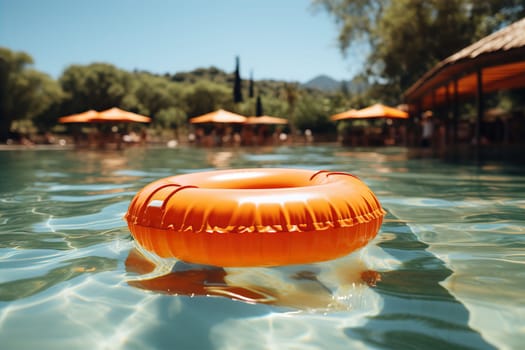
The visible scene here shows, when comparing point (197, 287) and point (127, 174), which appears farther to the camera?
point (127, 174)

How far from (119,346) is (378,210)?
1792 mm

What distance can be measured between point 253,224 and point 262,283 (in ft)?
1.71

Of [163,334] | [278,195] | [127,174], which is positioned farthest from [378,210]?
[127,174]

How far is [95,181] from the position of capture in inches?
328

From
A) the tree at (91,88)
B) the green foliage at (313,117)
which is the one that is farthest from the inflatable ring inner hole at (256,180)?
the tree at (91,88)

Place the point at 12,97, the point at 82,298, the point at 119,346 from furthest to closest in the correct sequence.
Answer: the point at 12,97 → the point at 82,298 → the point at 119,346

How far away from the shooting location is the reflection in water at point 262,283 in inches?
98.3

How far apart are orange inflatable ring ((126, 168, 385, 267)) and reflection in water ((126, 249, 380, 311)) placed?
0.63 ft

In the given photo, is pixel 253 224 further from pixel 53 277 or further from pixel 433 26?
pixel 433 26

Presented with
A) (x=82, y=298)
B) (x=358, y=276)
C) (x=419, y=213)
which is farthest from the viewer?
(x=419, y=213)

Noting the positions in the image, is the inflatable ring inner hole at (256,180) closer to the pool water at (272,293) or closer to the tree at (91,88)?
the pool water at (272,293)

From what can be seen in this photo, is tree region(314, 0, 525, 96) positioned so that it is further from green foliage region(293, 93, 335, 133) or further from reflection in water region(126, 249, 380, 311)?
reflection in water region(126, 249, 380, 311)

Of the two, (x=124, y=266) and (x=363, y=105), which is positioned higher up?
(x=363, y=105)

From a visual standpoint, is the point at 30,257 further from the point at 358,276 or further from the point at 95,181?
the point at 95,181
